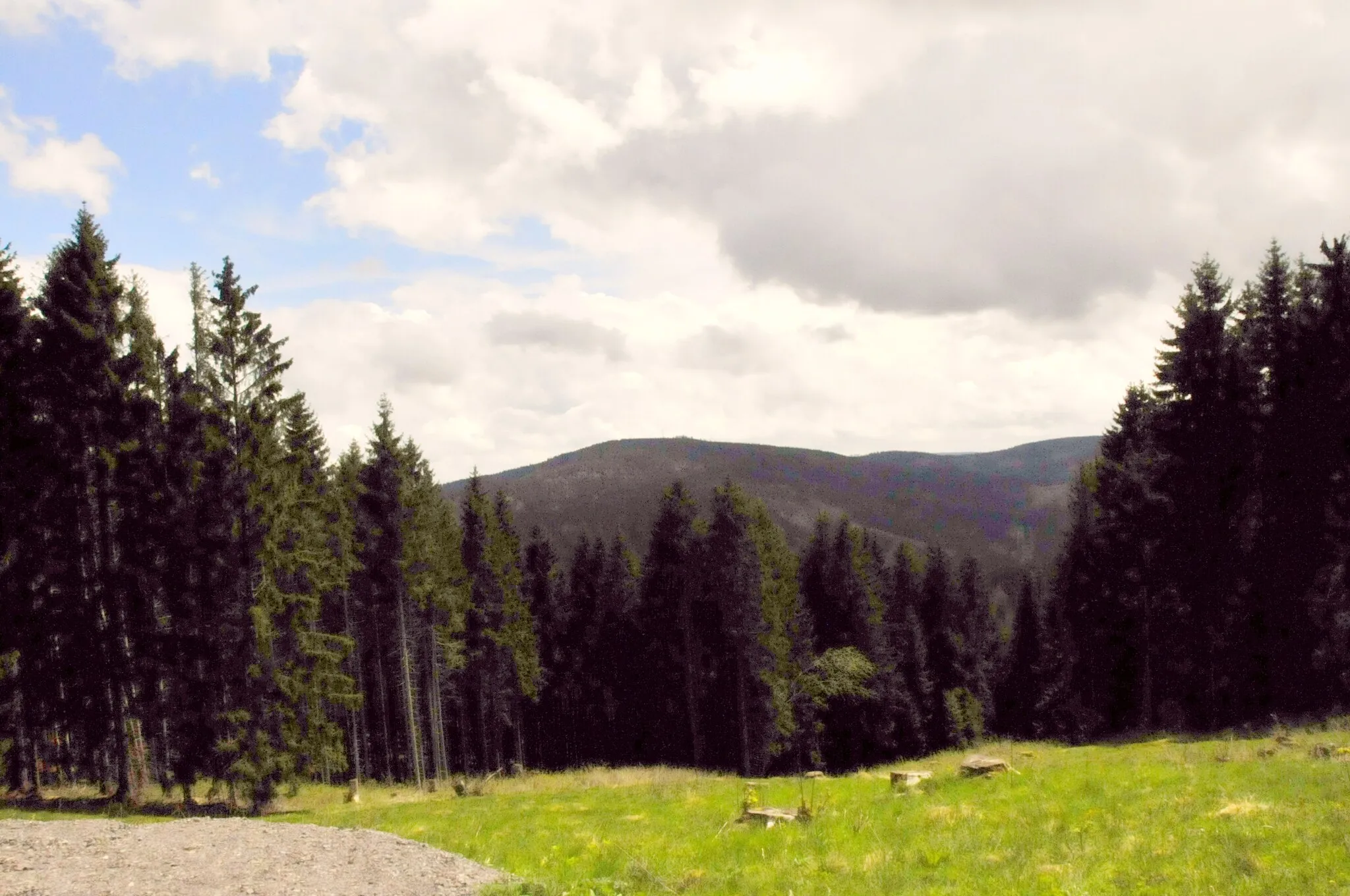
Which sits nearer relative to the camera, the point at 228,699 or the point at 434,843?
the point at 434,843

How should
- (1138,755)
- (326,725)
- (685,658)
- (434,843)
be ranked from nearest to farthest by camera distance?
(434,843) → (1138,755) → (326,725) → (685,658)

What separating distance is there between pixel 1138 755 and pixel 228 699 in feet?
79.0

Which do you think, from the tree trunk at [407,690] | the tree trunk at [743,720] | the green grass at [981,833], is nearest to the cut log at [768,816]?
the green grass at [981,833]

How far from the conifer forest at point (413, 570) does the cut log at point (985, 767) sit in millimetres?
2985

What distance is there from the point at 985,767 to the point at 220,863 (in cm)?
1471

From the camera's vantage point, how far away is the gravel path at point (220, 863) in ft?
37.1

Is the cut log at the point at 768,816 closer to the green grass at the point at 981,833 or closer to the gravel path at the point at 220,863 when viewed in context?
the green grass at the point at 981,833

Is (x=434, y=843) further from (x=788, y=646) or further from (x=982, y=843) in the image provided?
(x=788, y=646)

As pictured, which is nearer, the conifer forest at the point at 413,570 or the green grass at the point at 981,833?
the green grass at the point at 981,833

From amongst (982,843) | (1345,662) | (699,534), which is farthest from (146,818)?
(1345,662)

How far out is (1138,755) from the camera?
20359 mm

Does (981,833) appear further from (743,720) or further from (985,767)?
(743,720)

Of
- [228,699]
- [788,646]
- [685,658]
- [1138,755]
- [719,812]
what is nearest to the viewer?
[719,812]

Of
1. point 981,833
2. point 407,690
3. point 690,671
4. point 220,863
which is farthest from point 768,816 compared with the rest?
point 690,671
